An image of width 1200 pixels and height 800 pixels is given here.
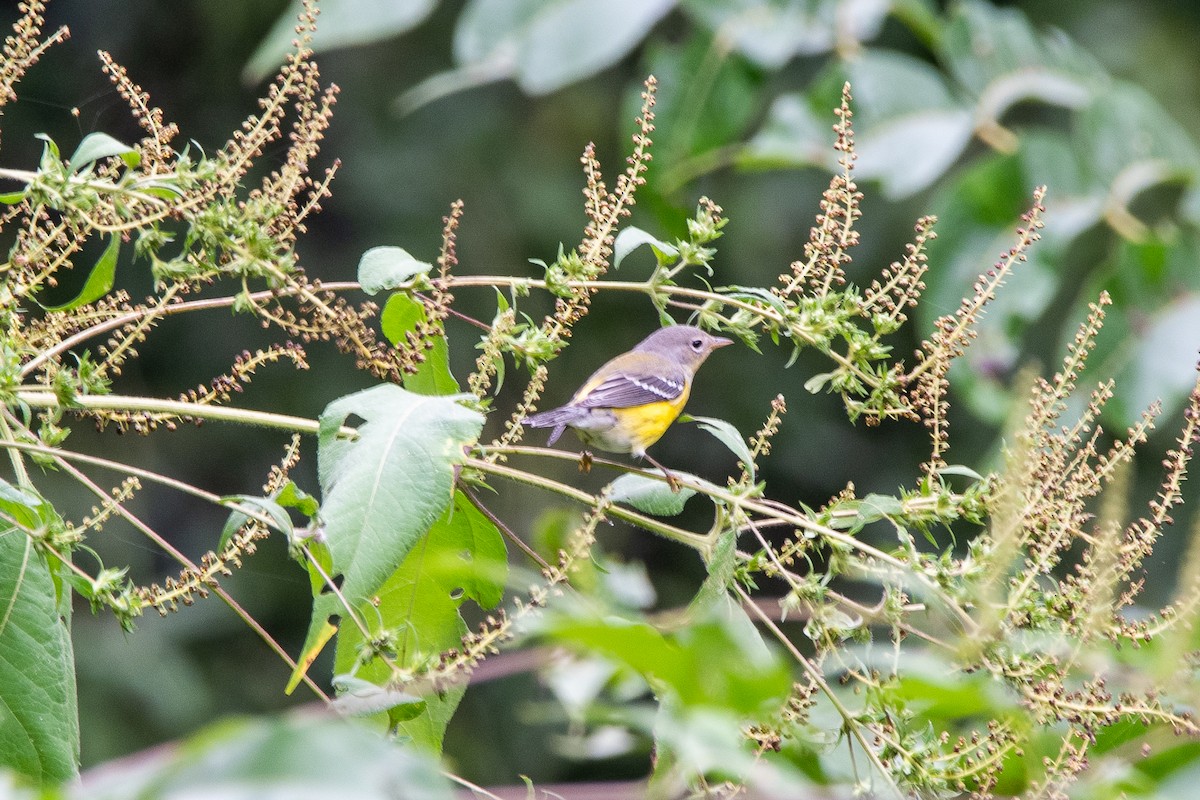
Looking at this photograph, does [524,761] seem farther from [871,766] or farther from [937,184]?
[871,766]

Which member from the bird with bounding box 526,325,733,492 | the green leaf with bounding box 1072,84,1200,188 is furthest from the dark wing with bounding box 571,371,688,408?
the green leaf with bounding box 1072,84,1200,188

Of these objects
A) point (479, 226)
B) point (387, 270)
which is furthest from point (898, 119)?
point (479, 226)

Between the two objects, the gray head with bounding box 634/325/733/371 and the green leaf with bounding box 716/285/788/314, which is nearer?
the green leaf with bounding box 716/285/788/314

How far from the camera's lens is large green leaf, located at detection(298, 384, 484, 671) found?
154 cm

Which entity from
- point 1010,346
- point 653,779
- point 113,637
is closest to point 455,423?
point 653,779

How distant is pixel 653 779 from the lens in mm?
1336

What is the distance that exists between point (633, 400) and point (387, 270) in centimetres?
191

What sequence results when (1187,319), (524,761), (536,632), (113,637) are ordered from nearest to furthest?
(536,632), (1187,319), (113,637), (524,761)

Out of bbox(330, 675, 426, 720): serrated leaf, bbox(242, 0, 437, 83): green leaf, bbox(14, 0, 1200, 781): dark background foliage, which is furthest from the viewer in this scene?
bbox(14, 0, 1200, 781): dark background foliage

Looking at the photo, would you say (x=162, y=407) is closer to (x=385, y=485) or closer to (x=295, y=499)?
(x=295, y=499)

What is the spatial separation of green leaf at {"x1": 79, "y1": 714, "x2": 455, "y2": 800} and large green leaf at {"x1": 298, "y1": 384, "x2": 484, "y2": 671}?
751 mm

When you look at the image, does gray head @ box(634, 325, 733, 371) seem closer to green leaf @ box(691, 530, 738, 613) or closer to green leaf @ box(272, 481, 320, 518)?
green leaf @ box(691, 530, 738, 613)

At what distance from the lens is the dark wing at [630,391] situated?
357 centimetres

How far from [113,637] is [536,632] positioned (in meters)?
7.31
